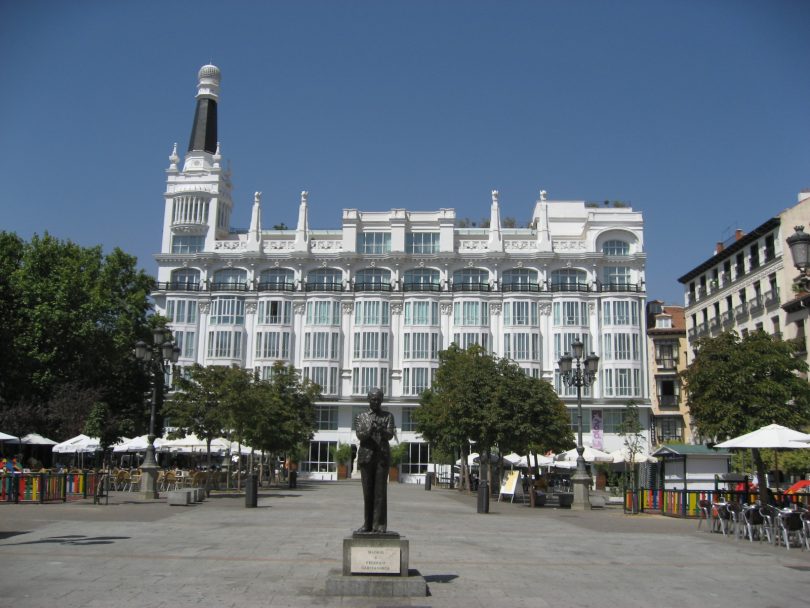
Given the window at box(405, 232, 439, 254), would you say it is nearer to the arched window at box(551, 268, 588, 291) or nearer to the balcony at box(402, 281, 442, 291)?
the balcony at box(402, 281, 442, 291)

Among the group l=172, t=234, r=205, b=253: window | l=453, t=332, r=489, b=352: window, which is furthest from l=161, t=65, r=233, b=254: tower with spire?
l=453, t=332, r=489, b=352: window

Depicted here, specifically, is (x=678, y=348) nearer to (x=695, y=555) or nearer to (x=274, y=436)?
(x=274, y=436)

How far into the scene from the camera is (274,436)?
4056 cm

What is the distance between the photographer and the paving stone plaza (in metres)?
9.80

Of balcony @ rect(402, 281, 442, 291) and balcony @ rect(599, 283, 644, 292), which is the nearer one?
balcony @ rect(599, 283, 644, 292)

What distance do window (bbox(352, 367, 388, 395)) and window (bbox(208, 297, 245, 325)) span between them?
1209 cm

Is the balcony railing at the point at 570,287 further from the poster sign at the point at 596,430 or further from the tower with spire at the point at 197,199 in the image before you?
the tower with spire at the point at 197,199

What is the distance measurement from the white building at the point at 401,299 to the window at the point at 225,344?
0.43ft

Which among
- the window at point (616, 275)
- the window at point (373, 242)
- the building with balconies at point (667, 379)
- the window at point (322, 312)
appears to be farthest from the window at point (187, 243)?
the building with balconies at point (667, 379)

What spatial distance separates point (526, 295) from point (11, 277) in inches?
1662

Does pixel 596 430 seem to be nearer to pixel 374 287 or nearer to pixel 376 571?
pixel 374 287

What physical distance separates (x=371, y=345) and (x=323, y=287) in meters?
7.25

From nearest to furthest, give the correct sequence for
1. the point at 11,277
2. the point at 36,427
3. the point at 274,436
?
1. the point at 274,436
2. the point at 36,427
3. the point at 11,277

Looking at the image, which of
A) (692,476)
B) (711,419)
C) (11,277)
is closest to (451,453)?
(711,419)
